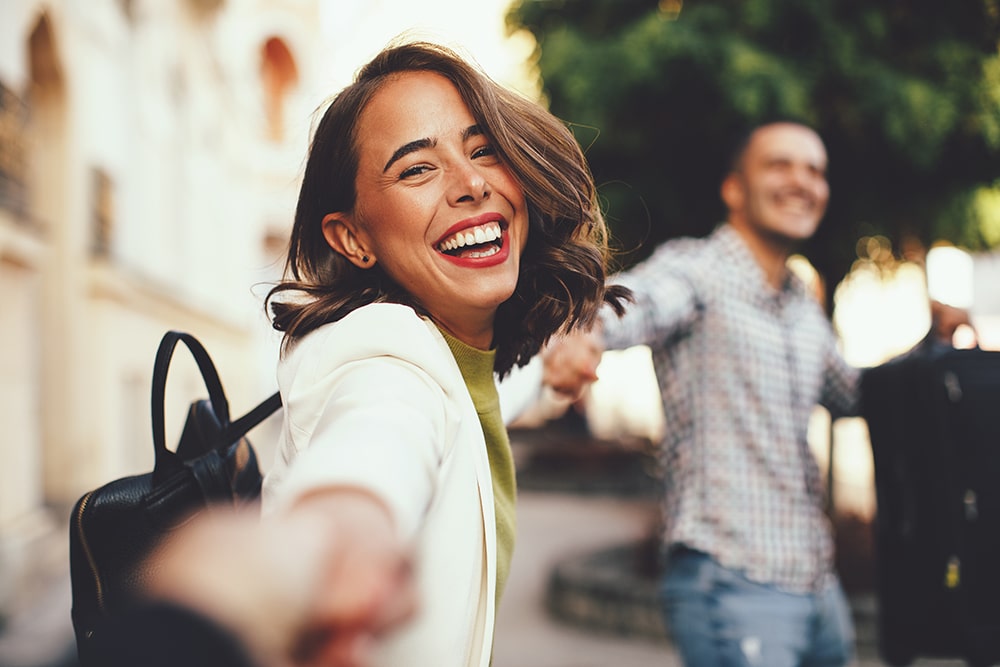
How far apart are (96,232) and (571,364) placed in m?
6.88

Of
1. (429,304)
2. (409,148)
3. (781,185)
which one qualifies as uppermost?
(781,185)

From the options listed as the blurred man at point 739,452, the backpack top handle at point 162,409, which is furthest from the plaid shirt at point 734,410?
the backpack top handle at point 162,409

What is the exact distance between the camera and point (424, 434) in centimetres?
104

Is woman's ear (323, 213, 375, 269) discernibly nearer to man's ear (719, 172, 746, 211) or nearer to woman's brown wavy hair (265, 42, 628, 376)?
woman's brown wavy hair (265, 42, 628, 376)

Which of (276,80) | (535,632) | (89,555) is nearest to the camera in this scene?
(89,555)

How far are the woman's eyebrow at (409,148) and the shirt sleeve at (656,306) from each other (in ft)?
3.27

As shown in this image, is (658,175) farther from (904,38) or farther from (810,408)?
(810,408)

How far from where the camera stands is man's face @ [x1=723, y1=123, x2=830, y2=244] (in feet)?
9.66

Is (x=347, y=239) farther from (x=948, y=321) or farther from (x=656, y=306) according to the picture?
(x=948, y=321)

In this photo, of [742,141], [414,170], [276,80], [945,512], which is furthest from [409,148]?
[276,80]

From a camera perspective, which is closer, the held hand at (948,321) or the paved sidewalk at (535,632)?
the held hand at (948,321)

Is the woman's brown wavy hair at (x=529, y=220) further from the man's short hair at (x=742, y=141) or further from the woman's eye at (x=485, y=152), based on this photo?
the man's short hair at (x=742, y=141)

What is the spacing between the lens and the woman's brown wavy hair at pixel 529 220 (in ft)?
4.97

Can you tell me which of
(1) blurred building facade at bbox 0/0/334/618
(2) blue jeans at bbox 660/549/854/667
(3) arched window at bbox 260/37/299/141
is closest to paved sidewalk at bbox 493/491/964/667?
(2) blue jeans at bbox 660/549/854/667
